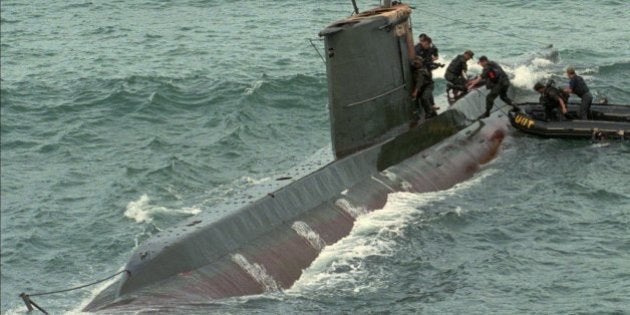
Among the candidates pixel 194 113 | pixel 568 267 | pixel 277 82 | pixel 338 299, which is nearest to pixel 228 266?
pixel 338 299

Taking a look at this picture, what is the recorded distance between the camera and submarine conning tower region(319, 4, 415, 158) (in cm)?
2061

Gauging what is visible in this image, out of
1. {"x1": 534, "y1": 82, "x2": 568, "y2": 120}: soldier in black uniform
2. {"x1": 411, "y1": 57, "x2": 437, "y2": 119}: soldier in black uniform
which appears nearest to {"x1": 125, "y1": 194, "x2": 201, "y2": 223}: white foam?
{"x1": 411, "y1": 57, "x2": 437, "y2": 119}: soldier in black uniform

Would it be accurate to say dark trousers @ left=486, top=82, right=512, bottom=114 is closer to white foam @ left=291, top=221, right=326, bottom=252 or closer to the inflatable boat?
the inflatable boat

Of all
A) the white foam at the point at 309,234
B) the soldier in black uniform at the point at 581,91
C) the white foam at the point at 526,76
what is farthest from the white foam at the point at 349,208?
the white foam at the point at 526,76

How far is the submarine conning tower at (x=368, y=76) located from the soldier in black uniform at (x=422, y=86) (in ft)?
0.45

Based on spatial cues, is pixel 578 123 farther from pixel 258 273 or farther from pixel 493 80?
pixel 258 273

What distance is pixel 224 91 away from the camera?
32.2m

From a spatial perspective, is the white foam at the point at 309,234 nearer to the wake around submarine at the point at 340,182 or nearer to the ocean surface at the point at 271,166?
the wake around submarine at the point at 340,182

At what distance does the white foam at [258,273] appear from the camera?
1666 cm

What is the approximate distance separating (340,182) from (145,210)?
4.42 m

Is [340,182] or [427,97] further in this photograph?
[427,97]

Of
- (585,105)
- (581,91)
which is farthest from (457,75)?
(585,105)

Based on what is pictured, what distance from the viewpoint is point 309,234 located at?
1828cm

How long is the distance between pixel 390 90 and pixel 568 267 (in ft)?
18.2
